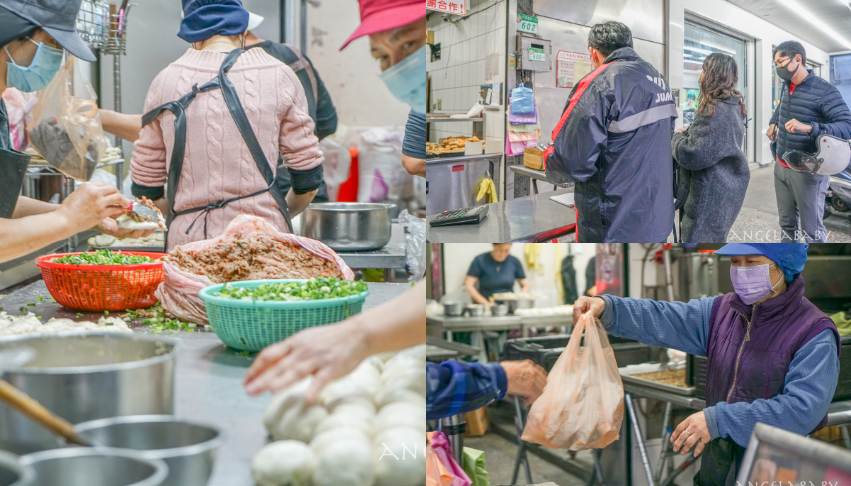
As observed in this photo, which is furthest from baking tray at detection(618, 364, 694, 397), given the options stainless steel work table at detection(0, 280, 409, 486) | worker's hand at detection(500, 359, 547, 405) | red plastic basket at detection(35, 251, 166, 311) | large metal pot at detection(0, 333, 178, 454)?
red plastic basket at detection(35, 251, 166, 311)

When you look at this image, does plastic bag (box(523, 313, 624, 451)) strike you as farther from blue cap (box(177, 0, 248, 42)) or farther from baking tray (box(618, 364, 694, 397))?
blue cap (box(177, 0, 248, 42))

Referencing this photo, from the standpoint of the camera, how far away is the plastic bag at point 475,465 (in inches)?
38.2

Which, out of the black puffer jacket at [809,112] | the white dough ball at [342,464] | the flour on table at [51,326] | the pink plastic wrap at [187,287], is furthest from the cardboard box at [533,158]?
the flour on table at [51,326]

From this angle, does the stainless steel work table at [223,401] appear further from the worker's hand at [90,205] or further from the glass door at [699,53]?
the glass door at [699,53]

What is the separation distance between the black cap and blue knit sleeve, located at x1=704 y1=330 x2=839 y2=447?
1265 mm

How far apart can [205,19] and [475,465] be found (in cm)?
104

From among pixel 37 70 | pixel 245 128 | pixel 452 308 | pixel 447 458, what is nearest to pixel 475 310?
pixel 452 308

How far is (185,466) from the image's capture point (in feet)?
1.93

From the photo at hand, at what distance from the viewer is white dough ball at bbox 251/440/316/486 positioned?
2.15ft

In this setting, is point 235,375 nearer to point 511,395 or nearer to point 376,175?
point 511,395

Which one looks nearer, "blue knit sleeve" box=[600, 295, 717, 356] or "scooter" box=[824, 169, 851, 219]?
"scooter" box=[824, 169, 851, 219]

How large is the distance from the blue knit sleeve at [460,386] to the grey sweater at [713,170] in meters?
0.37

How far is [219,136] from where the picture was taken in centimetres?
132

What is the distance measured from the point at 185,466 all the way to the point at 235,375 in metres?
0.25
